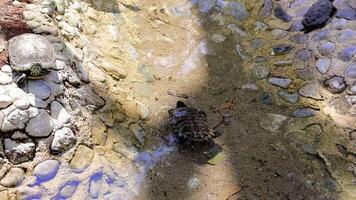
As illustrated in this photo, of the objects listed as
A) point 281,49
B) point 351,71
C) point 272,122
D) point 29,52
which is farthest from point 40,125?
point 351,71

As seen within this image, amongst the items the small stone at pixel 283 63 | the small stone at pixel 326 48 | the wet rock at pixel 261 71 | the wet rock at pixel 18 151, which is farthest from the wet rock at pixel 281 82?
the wet rock at pixel 18 151

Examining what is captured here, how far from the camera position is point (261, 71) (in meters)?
4.25

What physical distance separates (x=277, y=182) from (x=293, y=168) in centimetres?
19

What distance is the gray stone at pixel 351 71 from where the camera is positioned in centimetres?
394

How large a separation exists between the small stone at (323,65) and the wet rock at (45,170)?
2.55 meters

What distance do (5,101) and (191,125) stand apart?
55.6 inches

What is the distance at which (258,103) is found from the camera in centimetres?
396

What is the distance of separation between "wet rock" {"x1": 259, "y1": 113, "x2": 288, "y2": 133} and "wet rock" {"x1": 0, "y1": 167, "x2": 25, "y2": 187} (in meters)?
1.98

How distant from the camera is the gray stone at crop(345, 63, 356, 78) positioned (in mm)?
3942

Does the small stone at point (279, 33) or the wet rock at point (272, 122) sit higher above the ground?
the small stone at point (279, 33)

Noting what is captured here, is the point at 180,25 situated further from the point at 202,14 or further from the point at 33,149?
the point at 33,149

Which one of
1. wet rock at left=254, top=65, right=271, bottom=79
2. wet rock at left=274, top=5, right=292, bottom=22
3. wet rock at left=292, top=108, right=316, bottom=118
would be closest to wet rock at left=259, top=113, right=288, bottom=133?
wet rock at left=292, top=108, right=316, bottom=118

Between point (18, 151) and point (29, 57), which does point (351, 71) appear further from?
point (18, 151)

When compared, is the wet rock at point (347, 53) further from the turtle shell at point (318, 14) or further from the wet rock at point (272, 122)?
the wet rock at point (272, 122)
